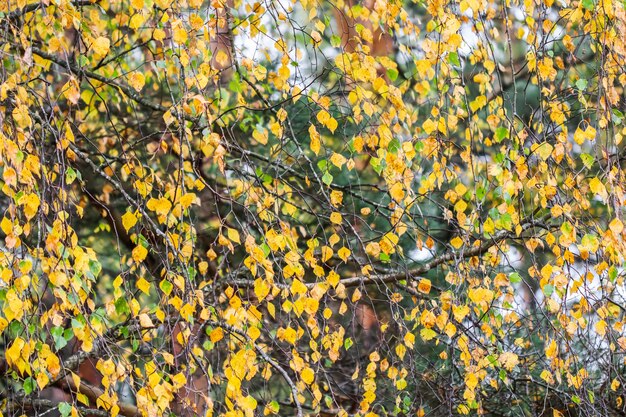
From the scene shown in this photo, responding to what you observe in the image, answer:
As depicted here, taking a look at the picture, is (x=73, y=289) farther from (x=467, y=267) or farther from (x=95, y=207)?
(x=95, y=207)

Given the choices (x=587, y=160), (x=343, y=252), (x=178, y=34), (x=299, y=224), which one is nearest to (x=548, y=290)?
(x=587, y=160)

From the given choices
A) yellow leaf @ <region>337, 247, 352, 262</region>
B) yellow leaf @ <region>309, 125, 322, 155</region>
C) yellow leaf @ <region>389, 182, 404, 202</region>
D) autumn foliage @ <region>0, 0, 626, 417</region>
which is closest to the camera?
autumn foliage @ <region>0, 0, 626, 417</region>

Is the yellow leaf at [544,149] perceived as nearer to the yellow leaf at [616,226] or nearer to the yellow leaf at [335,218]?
the yellow leaf at [616,226]

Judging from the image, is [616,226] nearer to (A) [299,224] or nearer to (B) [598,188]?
(B) [598,188]

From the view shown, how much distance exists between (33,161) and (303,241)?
184 centimetres

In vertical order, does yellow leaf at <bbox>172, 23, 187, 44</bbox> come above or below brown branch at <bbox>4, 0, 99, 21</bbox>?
below

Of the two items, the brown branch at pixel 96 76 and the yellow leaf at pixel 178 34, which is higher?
the brown branch at pixel 96 76

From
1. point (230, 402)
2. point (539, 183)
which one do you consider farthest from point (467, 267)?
point (230, 402)

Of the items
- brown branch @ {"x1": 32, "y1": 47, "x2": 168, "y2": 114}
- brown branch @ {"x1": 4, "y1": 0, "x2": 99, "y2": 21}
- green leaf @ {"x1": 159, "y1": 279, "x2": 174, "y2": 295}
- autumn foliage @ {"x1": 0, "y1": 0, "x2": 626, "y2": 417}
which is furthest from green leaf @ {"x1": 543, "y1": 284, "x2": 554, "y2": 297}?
brown branch @ {"x1": 4, "y1": 0, "x2": 99, "y2": 21}

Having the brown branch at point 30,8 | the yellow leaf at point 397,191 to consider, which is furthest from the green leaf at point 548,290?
the brown branch at point 30,8

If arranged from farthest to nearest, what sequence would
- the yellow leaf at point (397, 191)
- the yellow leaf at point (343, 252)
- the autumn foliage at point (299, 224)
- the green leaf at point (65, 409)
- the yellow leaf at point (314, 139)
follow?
the yellow leaf at point (343, 252)
the yellow leaf at point (397, 191)
the yellow leaf at point (314, 139)
the autumn foliage at point (299, 224)
the green leaf at point (65, 409)

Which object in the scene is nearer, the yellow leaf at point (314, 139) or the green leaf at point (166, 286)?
the green leaf at point (166, 286)

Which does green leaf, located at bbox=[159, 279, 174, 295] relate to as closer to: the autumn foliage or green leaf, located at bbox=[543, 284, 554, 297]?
the autumn foliage

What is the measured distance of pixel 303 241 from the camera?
3.88 m
